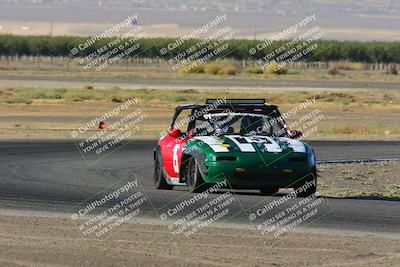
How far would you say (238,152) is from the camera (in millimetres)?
17953

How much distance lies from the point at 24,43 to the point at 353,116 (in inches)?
4367

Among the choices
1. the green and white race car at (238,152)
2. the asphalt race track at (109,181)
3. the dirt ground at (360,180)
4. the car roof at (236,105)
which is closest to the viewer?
the asphalt race track at (109,181)

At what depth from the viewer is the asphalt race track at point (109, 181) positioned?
16078 millimetres

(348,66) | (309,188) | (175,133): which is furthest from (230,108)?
(348,66)

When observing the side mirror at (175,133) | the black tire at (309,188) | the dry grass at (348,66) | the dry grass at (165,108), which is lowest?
the dry grass at (348,66)

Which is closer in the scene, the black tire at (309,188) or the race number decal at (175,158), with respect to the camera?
the black tire at (309,188)

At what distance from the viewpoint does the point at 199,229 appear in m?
14.3

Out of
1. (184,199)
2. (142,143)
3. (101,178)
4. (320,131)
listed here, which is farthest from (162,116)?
(184,199)

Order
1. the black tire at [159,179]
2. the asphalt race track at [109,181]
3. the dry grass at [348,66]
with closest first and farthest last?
the asphalt race track at [109,181], the black tire at [159,179], the dry grass at [348,66]

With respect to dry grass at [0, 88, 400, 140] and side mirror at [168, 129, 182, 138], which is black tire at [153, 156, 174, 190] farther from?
dry grass at [0, 88, 400, 140]

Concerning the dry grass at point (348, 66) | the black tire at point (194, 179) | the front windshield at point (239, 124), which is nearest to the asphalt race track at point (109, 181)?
the black tire at point (194, 179)

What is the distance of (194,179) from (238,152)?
36.1 inches

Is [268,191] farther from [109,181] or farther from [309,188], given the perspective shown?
[109,181]

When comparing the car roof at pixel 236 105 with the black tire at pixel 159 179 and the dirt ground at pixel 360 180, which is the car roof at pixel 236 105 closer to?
the black tire at pixel 159 179
